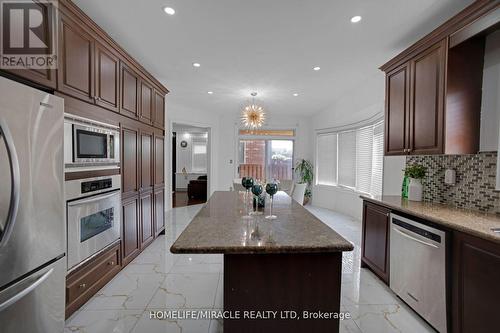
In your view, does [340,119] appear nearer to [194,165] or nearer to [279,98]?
[279,98]

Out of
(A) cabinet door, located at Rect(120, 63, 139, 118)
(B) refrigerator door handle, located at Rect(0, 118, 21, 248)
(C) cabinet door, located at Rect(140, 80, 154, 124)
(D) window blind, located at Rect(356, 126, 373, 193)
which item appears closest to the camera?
(B) refrigerator door handle, located at Rect(0, 118, 21, 248)

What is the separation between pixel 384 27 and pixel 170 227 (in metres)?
4.34

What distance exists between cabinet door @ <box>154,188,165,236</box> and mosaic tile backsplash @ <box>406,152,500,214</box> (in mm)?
3526

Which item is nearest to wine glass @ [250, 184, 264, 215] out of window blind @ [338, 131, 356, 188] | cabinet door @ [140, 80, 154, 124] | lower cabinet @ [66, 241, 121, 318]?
lower cabinet @ [66, 241, 121, 318]

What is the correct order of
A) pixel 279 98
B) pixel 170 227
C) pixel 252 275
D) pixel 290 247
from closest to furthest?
pixel 290 247 → pixel 252 275 → pixel 170 227 → pixel 279 98

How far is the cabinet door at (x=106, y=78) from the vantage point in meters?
2.11

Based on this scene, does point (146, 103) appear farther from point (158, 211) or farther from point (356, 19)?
point (356, 19)

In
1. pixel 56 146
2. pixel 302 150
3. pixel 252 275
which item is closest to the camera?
pixel 252 275

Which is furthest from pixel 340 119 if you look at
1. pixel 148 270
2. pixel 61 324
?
pixel 61 324

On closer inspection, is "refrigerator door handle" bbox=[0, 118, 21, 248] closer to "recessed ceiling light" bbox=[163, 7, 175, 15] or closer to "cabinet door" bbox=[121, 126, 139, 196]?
"cabinet door" bbox=[121, 126, 139, 196]

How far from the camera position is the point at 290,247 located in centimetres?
107

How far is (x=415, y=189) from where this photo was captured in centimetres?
244

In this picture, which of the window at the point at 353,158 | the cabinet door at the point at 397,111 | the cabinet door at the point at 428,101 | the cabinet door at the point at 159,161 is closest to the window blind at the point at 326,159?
the window at the point at 353,158

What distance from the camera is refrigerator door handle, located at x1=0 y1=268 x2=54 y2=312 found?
1.15 metres
